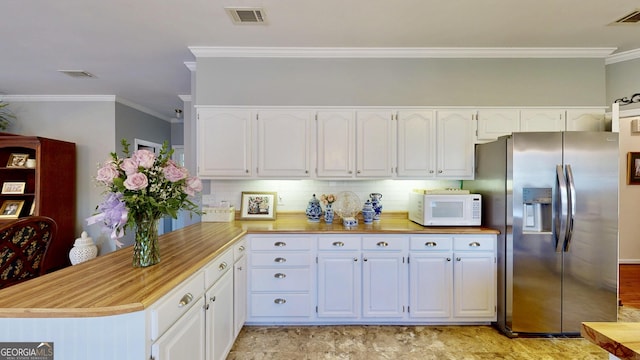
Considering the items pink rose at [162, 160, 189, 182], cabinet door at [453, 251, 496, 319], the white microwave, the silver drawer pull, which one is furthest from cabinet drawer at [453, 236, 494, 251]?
pink rose at [162, 160, 189, 182]

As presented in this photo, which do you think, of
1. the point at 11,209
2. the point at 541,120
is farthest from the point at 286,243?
the point at 11,209

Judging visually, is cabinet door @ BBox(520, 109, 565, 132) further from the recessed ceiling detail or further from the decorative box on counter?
the recessed ceiling detail

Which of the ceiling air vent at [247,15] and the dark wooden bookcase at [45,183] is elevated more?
the ceiling air vent at [247,15]

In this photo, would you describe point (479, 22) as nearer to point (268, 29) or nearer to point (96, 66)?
point (268, 29)

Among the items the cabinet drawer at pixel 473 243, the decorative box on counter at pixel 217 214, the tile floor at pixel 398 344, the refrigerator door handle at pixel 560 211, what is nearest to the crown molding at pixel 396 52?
the refrigerator door handle at pixel 560 211

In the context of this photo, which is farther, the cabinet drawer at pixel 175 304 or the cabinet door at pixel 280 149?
the cabinet door at pixel 280 149

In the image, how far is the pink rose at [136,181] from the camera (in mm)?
1344

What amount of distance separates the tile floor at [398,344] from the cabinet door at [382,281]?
201 millimetres

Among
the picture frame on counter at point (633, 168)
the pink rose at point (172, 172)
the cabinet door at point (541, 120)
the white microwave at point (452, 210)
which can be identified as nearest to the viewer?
the pink rose at point (172, 172)

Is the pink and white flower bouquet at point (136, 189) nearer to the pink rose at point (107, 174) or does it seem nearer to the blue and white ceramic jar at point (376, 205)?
the pink rose at point (107, 174)

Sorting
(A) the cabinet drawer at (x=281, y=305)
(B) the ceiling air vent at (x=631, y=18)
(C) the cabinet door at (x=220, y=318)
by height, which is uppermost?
(B) the ceiling air vent at (x=631, y=18)

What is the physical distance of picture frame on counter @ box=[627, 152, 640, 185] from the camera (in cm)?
463

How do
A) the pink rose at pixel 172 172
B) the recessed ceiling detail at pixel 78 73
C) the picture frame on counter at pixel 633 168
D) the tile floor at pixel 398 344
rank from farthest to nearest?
the picture frame on counter at pixel 633 168, the recessed ceiling detail at pixel 78 73, the tile floor at pixel 398 344, the pink rose at pixel 172 172

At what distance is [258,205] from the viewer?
317 centimetres
